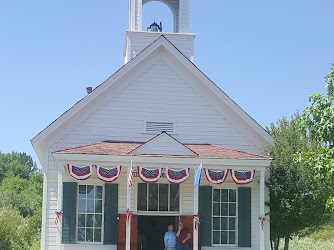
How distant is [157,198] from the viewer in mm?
19609

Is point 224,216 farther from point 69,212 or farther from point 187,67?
point 187,67

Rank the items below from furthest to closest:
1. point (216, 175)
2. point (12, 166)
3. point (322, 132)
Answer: point (12, 166) < point (216, 175) < point (322, 132)

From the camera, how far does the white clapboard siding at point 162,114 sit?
2019 cm

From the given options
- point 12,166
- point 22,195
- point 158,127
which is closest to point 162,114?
point 158,127

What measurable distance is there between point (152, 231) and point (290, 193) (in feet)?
17.5

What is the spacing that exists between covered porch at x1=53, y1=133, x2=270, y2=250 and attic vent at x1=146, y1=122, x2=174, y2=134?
96cm

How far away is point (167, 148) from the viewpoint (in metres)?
18.4

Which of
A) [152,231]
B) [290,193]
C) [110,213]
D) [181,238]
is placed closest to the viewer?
[181,238]

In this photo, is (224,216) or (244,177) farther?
(224,216)

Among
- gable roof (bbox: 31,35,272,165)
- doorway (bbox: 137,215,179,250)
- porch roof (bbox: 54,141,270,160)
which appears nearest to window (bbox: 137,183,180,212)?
porch roof (bbox: 54,141,270,160)

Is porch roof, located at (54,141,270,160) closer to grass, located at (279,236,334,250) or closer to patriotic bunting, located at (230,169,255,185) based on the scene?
patriotic bunting, located at (230,169,255,185)

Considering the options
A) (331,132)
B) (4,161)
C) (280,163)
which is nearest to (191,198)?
(280,163)

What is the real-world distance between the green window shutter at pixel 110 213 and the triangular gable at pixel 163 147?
1.74m

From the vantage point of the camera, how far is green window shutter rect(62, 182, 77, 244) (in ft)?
61.6
